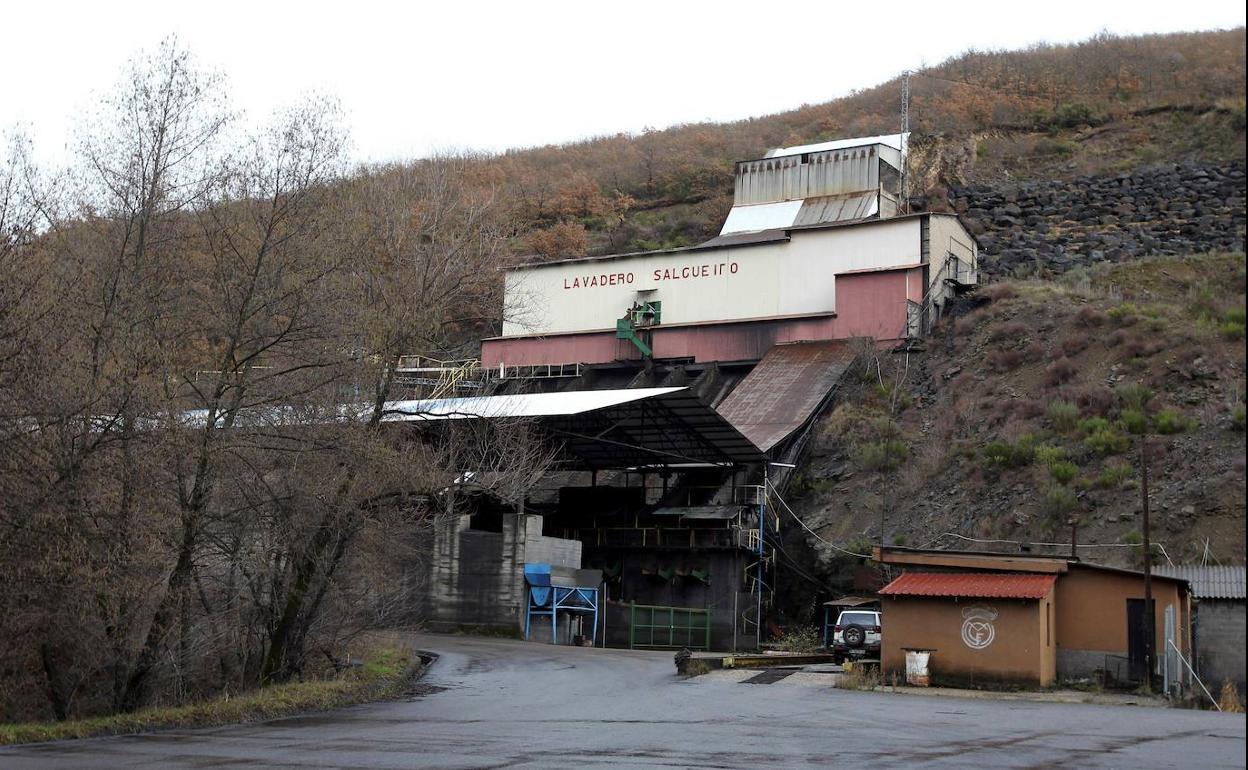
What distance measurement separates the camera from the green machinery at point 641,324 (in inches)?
2153

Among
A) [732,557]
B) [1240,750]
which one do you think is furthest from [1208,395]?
[1240,750]

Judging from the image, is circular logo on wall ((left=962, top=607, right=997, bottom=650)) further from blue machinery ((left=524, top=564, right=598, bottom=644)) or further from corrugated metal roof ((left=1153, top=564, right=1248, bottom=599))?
blue machinery ((left=524, top=564, right=598, bottom=644))

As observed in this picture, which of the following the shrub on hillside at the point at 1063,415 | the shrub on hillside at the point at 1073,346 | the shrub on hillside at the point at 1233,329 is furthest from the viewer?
the shrub on hillside at the point at 1073,346

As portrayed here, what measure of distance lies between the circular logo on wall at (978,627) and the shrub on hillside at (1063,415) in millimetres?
18370

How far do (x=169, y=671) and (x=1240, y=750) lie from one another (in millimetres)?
15490

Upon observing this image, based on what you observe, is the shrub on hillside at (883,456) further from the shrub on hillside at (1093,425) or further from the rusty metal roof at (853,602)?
the rusty metal roof at (853,602)

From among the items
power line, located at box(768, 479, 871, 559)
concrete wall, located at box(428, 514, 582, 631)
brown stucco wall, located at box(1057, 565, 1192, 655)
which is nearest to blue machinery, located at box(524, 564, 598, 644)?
concrete wall, located at box(428, 514, 582, 631)

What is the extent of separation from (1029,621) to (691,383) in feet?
97.7

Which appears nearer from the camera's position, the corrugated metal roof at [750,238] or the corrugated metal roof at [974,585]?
the corrugated metal roof at [974,585]

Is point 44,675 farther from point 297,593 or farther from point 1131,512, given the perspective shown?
point 1131,512

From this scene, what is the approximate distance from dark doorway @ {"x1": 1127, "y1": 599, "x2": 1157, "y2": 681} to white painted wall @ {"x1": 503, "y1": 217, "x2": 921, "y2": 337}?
29.0 m

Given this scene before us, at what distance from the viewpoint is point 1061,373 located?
43.5m

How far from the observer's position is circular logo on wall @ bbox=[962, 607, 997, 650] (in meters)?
23.5

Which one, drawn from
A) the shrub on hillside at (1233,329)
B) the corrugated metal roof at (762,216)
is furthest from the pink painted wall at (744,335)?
the shrub on hillside at (1233,329)
